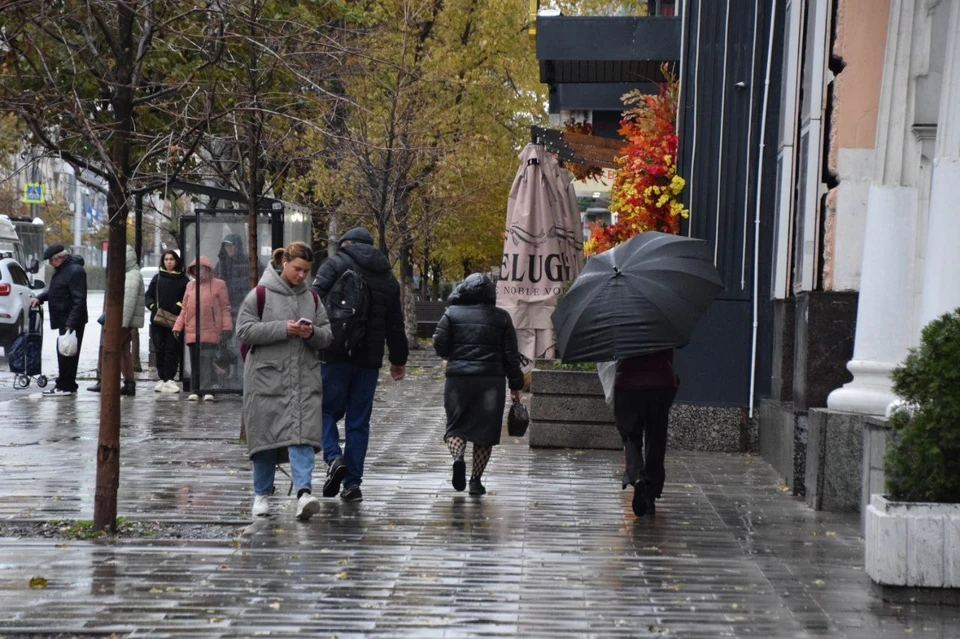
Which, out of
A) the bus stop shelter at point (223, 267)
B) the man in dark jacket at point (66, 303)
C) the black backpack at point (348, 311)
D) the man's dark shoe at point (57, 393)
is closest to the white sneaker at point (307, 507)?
the black backpack at point (348, 311)

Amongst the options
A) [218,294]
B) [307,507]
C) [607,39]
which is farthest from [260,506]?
[218,294]

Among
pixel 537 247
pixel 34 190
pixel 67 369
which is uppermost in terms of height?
pixel 34 190

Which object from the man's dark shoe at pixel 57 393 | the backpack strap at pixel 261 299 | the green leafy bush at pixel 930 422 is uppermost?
the backpack strap at pixel 261 299

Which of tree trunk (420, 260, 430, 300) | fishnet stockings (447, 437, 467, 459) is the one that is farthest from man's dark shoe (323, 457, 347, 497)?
tree trunk (420, 260, 430, 300)

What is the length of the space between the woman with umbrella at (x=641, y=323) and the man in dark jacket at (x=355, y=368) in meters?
1.19

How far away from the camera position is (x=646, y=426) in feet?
32.0

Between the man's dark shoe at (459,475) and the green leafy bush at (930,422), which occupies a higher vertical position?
the green leafy bush at (930,422)

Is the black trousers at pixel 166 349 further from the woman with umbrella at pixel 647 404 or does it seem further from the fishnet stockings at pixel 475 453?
the woman with umbrella at pixel 647 404

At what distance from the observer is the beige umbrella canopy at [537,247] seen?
16.8m

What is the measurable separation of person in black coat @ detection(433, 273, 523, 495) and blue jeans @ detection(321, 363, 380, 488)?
67 cm

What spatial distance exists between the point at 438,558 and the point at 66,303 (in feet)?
39.5

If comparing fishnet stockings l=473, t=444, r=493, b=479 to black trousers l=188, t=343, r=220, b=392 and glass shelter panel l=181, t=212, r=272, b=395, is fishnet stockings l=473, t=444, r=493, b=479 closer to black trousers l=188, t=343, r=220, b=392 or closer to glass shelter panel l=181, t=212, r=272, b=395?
glass shelter panel l=181, t=212, r=272, b=395

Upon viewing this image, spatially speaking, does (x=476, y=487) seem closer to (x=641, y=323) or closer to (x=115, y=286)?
(x=641, y=323)

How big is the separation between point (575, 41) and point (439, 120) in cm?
1033
